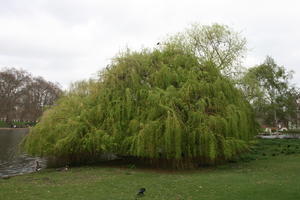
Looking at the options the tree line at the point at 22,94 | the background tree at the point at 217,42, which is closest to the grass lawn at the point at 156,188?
the background tree at the point at 217,42

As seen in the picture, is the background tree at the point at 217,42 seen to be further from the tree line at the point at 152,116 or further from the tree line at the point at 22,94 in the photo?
the tree line at the point at 22,94

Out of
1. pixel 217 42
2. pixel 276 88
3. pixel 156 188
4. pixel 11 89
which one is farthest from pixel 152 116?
pixel 11 89

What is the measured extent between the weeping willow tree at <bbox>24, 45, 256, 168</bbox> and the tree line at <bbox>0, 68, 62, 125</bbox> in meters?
56.4

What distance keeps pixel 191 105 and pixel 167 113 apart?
1351mm

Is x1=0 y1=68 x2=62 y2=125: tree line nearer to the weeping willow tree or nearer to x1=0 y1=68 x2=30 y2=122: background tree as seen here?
x1=0 y1=68 x2=30 y2=122: background tree

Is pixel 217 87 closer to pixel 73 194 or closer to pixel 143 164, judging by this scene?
pixel 143 164

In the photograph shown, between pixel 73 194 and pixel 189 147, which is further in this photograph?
pixel 189 147

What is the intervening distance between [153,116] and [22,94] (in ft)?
228

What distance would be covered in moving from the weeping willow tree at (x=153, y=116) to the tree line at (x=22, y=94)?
56411 mm

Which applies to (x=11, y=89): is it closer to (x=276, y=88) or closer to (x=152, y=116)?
(x=276, y=88)

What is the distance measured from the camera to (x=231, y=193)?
7926 mm

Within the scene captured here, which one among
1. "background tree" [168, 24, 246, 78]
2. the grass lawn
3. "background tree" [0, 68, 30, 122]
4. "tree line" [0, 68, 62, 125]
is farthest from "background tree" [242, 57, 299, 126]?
"background tree" [0, 68, 30, 122]

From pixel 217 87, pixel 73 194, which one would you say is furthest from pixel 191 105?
pixel 73 194

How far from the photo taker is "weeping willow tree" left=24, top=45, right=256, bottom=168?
12.3 metres
